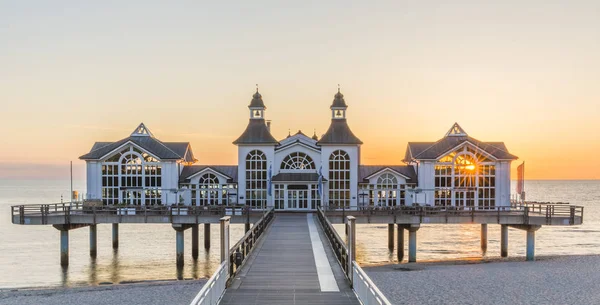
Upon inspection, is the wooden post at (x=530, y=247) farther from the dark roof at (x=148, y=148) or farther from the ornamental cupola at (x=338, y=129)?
the dark roof at (x=148, y=148)

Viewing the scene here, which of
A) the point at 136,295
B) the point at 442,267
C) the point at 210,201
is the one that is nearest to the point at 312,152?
the point at 210,201

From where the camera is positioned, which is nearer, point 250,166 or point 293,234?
point 293,234

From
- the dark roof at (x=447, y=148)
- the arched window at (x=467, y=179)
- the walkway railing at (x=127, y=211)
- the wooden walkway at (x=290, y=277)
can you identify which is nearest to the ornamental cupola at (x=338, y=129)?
the dark roof at (x=447, y=148)

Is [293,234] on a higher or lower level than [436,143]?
lower

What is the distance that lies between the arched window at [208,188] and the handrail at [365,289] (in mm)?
30185

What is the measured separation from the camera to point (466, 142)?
43.7m

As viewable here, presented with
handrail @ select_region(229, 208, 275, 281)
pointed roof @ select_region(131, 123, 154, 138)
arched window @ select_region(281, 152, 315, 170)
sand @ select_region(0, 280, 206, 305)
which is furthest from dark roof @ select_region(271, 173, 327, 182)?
handrail @ select_region(229, 208, 275, 281)

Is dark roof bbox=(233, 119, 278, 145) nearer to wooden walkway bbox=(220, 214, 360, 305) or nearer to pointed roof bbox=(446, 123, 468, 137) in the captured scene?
pointed roof bbox=(446, 123, 468, 137)

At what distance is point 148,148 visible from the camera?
147ft

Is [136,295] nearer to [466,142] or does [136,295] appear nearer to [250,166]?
[250,166]

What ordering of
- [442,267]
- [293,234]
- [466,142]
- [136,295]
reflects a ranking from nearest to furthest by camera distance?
[136,295], [293,234], [442,267], [466,142]

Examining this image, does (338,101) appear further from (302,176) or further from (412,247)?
(412,247)

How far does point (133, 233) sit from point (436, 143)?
31.4m

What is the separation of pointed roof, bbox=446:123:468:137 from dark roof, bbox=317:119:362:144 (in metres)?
7.29
